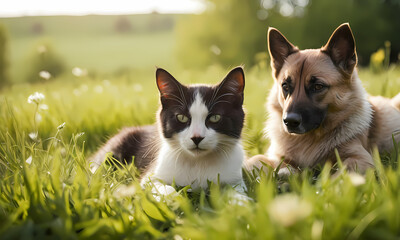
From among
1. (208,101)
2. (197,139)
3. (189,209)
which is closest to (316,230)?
(189,209)

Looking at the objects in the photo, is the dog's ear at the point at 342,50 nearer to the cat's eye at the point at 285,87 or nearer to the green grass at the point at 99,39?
the cat's eye at the point at 285,87

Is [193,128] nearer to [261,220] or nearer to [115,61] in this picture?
[261,220]

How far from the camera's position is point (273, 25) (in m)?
16.2

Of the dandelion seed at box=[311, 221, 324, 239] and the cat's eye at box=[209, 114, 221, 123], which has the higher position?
the cat's eye at box=[209, 114, 221, 123]

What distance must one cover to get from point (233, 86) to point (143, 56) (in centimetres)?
2258

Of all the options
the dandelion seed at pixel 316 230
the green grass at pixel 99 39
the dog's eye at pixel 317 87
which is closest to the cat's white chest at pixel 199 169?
the dog's eye at pixel 317 87

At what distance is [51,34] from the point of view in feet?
86.4

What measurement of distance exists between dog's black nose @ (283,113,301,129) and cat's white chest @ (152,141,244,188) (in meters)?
0.51

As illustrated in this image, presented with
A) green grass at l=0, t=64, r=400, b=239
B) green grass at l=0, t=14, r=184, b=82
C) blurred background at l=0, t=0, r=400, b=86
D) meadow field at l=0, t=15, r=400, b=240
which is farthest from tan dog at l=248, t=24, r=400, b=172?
green grass at l=0, t=14, r=184, b=82

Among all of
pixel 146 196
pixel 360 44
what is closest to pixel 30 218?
pixel 146 196

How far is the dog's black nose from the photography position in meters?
2.97

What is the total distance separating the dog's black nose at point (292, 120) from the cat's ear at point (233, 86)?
41cm

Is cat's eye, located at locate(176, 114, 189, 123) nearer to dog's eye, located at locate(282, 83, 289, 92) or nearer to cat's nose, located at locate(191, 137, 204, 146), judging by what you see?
cat's nose, located at locate(191, 137, 204, 146)

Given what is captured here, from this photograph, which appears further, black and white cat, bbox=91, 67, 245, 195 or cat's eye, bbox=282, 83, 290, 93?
cat's eye, bbox=282, 83, 290, 93
